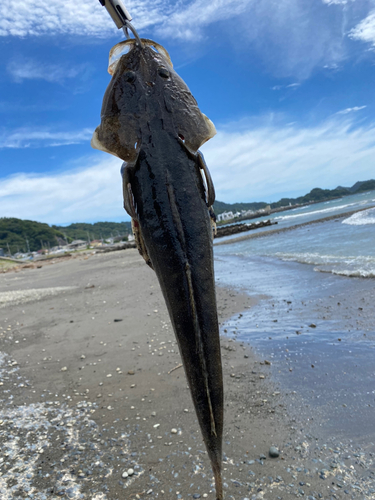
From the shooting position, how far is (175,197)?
1209mm

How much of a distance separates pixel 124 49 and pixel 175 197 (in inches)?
39.5

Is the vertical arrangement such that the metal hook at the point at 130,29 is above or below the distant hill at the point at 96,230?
below

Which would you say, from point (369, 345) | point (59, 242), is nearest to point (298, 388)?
point (369, 345)

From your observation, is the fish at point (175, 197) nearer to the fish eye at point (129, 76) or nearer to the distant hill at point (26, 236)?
the fish eye at point (129, 76)

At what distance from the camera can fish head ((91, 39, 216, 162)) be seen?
136 cm

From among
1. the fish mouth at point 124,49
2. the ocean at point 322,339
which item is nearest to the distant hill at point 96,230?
the ocean at point 322,339

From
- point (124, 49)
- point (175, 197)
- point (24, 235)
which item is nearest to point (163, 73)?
point (124, 49)

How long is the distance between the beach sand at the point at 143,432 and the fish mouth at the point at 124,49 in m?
3.34

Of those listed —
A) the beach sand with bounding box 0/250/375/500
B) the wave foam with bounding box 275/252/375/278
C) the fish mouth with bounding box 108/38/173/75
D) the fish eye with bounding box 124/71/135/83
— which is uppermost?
the fish mouth with bounding box 108/38/173/75

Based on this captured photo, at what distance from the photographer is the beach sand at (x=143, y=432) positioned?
2.66 m

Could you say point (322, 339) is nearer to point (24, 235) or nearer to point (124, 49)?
point (124, 49)

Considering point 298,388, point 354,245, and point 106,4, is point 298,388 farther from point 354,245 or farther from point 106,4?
point 354,245

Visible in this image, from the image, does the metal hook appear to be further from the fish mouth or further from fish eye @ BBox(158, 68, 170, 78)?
fish eye @ BBox(158, 68, 170, 78)

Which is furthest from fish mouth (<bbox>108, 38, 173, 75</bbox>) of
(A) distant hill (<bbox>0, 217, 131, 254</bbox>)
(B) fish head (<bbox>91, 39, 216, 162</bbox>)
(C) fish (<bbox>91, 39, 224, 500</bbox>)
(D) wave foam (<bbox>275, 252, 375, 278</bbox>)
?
(A) distant hill (<bbox>0, 217, 131, 254</bbox>)
